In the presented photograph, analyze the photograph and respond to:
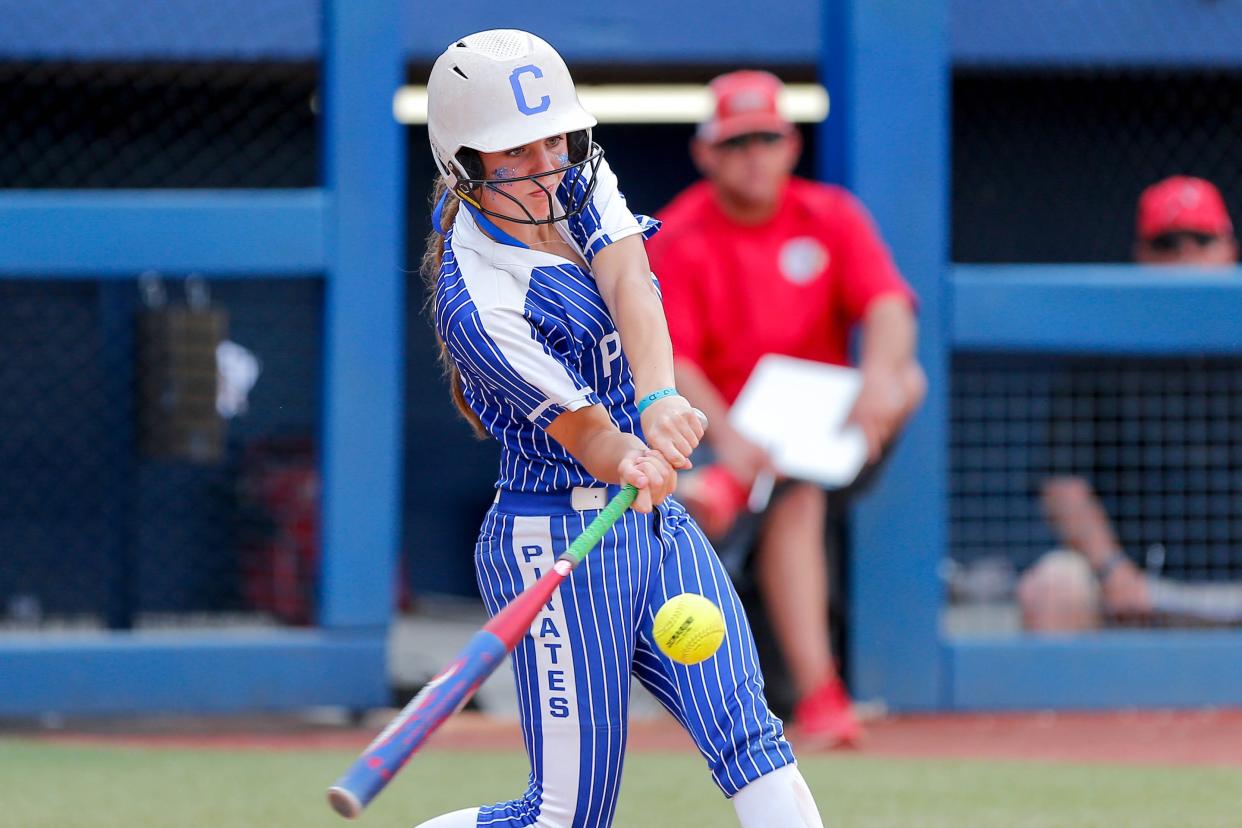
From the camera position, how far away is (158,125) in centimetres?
723

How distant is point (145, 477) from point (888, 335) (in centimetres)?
356

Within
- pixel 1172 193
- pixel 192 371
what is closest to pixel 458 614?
pixel 192 371

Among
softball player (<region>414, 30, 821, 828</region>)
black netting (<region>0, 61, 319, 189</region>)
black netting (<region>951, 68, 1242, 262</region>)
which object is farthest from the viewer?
black netting (<region>951, 68, 1242, 262</region>)

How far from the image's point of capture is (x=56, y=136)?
7.01 metres

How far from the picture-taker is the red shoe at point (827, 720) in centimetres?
495

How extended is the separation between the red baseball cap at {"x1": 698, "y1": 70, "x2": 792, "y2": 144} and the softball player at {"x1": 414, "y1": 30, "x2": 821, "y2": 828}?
250 cm

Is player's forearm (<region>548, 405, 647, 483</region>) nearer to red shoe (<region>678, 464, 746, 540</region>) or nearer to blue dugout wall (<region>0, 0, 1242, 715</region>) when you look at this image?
red shoe (<region>678, 464, 746, 540</region>)

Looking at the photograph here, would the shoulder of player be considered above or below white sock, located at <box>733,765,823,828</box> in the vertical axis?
above

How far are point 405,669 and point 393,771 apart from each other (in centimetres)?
418

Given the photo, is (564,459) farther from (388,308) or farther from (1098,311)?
(1098,311)

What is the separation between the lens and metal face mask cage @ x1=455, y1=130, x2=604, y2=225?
266 cm

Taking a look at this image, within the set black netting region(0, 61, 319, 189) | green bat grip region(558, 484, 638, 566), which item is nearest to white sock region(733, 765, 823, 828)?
green bat grip region(558, 484, 638, 566)

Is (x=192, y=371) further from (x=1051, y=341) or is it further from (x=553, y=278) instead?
(x=553, y=278)

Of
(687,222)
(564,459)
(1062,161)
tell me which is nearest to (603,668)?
(564,459)
